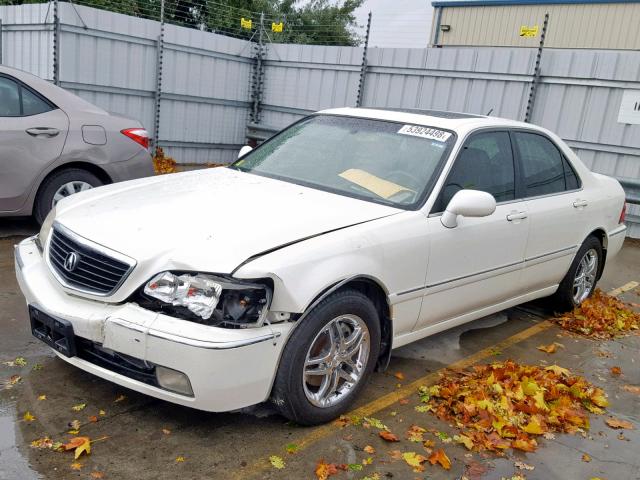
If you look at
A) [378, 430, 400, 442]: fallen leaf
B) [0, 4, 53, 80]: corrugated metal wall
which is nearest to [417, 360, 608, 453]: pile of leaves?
[378, 430, 400, 442]: fallen leaf

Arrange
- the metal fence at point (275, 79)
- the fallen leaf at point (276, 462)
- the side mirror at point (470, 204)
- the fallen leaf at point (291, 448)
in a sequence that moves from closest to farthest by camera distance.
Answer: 1. the fallen leaf at point (276, 462)
2. the fallen leaf at point (291, 448)
3. the side mirror at point (470, 204)
4. the metal fence at point (275, 79)

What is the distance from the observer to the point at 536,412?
144 inches

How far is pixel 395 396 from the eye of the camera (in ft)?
12.5

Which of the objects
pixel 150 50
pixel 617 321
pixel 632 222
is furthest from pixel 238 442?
pixel 150 50

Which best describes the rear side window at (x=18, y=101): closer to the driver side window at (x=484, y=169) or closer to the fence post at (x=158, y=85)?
the driver side window at (x=484, y=169)

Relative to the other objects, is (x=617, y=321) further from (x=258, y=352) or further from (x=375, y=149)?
(x=258, y=352)

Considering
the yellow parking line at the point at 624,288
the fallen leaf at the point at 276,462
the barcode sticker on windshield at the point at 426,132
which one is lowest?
the yellow parking line at the point at 624,288

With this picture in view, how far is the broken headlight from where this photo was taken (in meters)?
2.81

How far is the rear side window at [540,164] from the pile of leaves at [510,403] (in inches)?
54.9

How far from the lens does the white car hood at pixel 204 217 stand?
2.90 m

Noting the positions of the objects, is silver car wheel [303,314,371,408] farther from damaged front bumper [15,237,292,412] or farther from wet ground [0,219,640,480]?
damaged front bumper [15,237,292,412]

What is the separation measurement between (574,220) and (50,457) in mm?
4196

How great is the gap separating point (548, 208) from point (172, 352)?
3.24 metres

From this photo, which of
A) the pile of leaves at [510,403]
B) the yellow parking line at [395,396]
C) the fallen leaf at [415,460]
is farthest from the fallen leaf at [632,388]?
the fallen leaf at [415,460]
